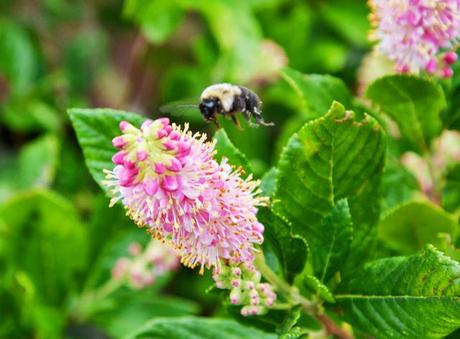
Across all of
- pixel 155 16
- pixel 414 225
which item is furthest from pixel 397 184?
pixel 155 16

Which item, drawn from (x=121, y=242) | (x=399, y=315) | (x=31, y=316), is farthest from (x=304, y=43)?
(x=399, y=315)

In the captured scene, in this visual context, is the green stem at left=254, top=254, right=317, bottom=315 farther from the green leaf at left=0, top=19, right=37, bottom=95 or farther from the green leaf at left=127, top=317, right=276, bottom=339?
the green leaf at left=0, top=19, right=37, bottom=95

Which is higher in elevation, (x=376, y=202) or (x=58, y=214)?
(x=376, y=202)

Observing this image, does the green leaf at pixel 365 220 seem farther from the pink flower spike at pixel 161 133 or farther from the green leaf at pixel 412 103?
the pink flower spike at pixel 161 133

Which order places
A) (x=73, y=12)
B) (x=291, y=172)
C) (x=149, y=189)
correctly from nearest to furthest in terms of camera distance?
(x=149, y=189), (x=291, y=172), (x=73, y=12)

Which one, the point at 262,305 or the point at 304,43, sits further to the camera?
the point at 304,43

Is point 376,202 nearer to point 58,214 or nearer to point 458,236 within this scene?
point 458,236

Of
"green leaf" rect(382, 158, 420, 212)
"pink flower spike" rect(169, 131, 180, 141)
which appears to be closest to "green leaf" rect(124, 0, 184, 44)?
"green leaf" rect(382, 158, 420, 212)
